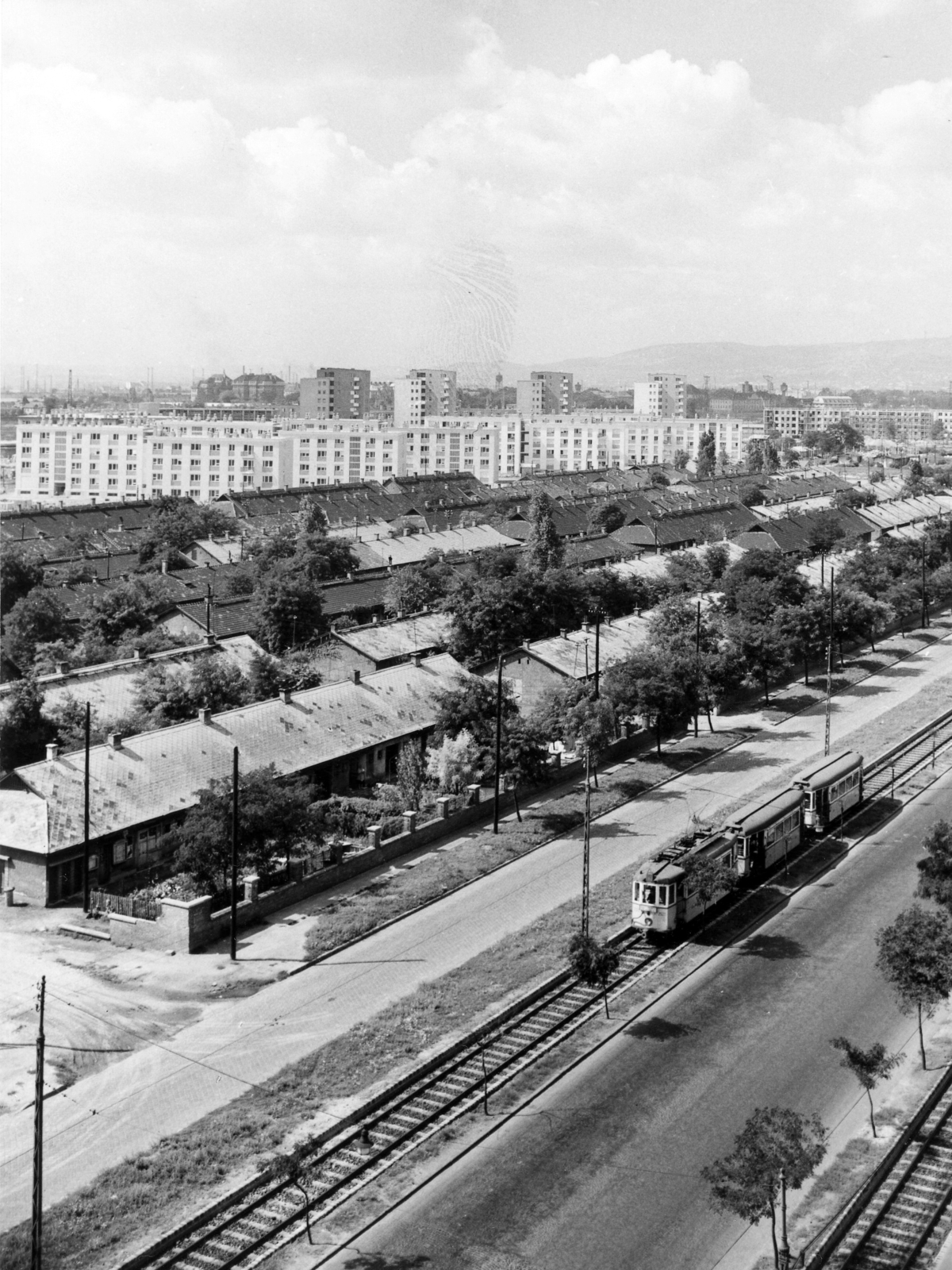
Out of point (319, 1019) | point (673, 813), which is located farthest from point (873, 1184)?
point (673, 813)

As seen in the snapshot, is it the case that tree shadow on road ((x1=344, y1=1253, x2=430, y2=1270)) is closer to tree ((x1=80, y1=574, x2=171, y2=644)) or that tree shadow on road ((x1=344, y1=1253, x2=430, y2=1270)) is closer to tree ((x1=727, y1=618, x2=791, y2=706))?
tree ((x1=727, y1=618, x2=791, y2=706))

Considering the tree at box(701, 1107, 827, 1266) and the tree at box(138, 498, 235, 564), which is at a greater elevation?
the tree at box(138, 498, 235, 564)

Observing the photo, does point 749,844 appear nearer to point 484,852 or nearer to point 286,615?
point 484,852

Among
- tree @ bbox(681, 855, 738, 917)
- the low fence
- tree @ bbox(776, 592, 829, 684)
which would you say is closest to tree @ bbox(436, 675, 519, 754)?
tree @ bbox(681, 855, 738, 917)

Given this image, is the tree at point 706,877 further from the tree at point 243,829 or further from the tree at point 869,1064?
the tree at point 243,829

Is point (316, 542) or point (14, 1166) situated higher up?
point (316, 542)

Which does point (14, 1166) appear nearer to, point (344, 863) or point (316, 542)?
point (344, 863)

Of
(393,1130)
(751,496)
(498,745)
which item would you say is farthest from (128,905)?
(751,496)
